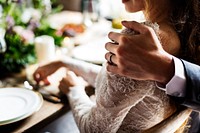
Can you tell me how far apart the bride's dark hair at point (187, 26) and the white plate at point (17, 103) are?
528mm

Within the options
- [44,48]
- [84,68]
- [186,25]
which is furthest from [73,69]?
[186,25]

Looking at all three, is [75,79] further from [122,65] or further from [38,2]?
[38,2]

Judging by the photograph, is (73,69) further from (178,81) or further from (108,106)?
(178,81)

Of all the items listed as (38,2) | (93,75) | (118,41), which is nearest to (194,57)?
(118,41)

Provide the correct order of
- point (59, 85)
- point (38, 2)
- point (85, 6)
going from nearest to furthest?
point (59, 85) < point (38, 2) < point (85, 6)

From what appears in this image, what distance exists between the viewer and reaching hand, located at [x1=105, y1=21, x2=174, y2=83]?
67 centimetres

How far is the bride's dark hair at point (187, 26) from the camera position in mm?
824

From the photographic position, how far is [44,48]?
1349mm

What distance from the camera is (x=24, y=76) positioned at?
1.26 metres

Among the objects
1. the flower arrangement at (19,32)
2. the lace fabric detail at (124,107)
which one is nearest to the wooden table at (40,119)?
the lace fabric detail at (124,107)

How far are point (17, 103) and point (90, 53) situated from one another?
523mm

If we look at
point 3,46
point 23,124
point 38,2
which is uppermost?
point 38,2

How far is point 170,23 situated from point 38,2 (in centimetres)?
102

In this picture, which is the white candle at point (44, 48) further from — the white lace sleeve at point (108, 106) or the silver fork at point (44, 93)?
the white lace sleeve at point (108, 106)
